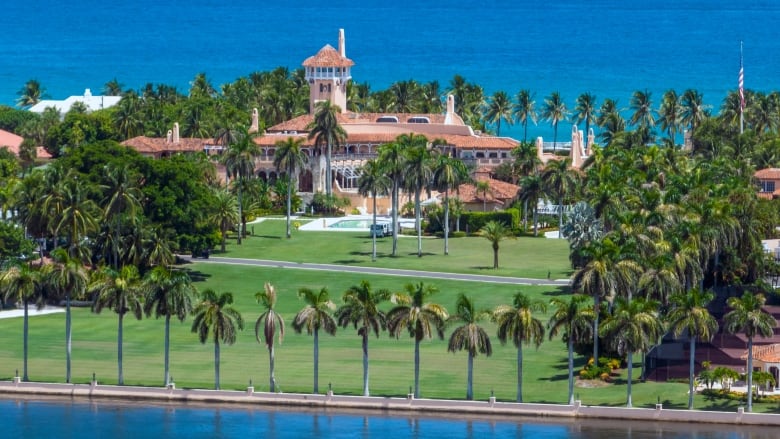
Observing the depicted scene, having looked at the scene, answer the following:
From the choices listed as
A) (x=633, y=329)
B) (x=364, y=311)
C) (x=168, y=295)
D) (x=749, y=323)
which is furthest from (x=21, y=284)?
(x=749, y=323)

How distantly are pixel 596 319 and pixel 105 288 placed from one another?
2780 cm

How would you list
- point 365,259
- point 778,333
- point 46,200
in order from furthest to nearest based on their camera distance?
point 365,259 → point 46,200 → point 778,333

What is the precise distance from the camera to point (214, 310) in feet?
358

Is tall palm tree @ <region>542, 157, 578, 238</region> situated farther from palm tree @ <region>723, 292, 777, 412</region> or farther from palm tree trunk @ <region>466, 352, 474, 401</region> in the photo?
palm tree trunk @ <region>466, 352, 474, 401</region>

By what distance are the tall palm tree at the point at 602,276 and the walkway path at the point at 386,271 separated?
28.5 m

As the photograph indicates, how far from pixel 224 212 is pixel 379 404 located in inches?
2171

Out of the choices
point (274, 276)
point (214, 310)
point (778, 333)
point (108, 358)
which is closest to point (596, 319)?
point (778, 333)

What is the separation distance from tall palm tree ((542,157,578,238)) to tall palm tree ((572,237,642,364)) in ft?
164

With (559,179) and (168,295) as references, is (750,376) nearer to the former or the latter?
(168,295)

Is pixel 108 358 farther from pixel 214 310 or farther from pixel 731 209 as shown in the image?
pixel 731 209

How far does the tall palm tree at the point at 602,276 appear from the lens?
370ft

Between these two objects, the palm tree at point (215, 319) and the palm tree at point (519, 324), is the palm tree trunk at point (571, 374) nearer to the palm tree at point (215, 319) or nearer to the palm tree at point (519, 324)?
the palm tree at point (519, 324)

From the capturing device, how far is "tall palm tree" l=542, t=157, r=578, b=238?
166 meters

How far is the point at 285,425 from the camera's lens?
342 ft
